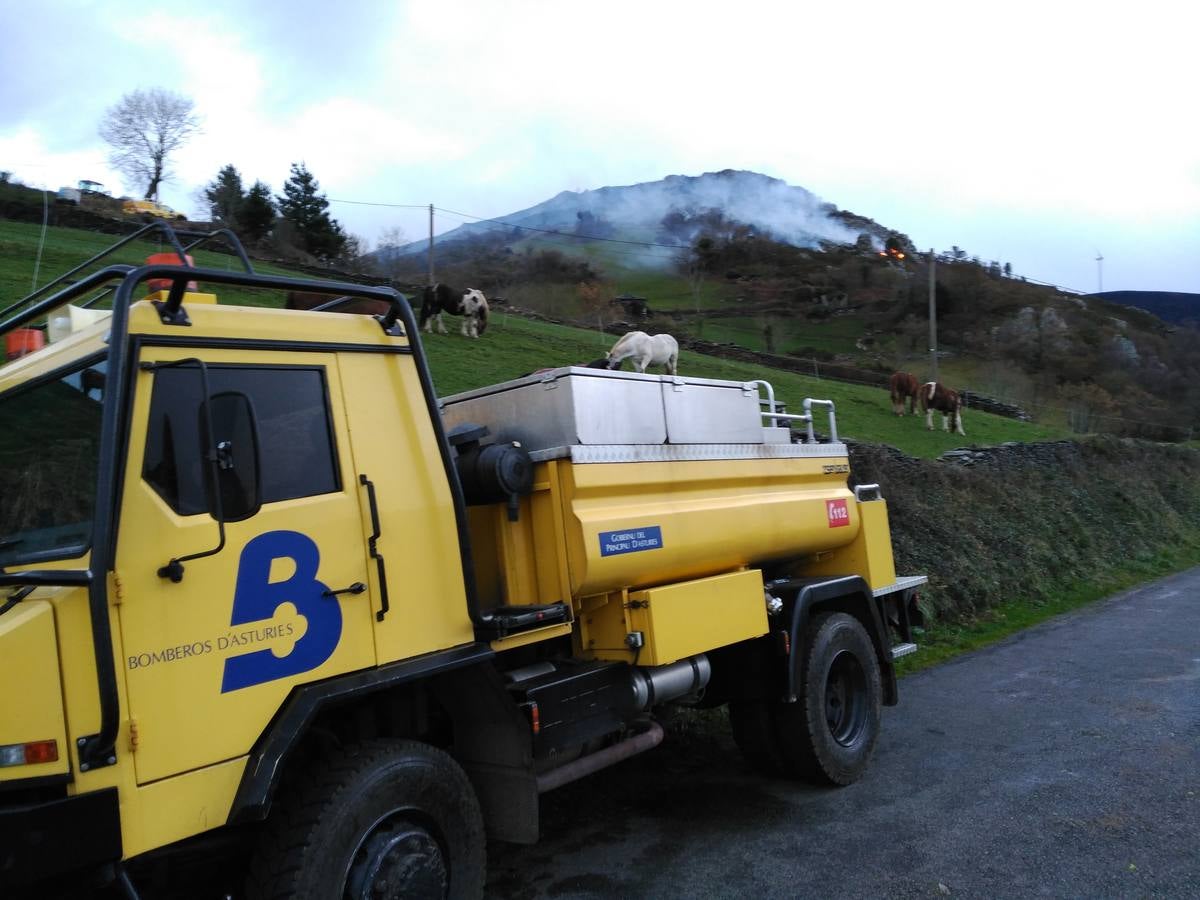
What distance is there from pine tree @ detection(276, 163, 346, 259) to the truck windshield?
160 ft

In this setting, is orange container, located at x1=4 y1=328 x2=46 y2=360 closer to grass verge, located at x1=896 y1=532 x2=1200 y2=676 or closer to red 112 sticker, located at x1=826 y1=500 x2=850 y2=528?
red 112 sticker, located at x1=826 y1=500 x2=850 y2=528

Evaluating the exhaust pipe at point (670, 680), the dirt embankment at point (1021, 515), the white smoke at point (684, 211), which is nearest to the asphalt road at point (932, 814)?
the exhaust pipe at point (670, 680)

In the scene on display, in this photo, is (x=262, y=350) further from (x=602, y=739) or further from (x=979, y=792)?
(x=979, y=792)

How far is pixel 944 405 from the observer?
27.6 metres

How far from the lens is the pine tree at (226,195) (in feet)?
169

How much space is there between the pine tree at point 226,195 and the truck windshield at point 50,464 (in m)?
50.7

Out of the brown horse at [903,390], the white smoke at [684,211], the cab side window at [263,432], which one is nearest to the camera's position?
the cab side window at [263,432]

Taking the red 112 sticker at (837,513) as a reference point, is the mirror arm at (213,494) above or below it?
above

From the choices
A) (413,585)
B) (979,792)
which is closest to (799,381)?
(979,792)

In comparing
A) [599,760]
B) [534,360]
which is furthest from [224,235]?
[534,360]

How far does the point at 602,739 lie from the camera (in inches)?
209

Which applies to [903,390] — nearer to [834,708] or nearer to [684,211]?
[834,708]

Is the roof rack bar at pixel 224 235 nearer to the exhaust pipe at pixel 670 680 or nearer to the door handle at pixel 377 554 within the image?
the door handle at pixel 377 554

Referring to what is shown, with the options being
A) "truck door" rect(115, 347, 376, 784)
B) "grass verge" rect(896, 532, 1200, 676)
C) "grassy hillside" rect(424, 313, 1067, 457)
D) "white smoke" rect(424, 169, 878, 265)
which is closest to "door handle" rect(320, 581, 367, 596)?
"truck door" rect(115, 347, 376, 784)
